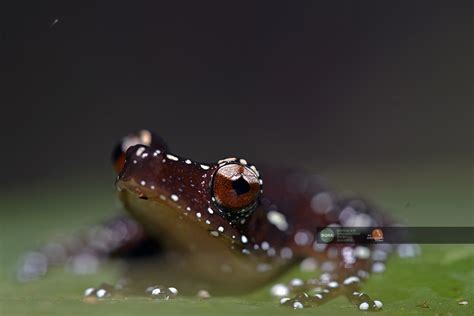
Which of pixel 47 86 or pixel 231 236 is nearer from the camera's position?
pixel 231 236

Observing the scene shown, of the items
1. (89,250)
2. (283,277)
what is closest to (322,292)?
(283,277)

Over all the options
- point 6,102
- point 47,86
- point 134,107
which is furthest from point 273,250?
point 134,107

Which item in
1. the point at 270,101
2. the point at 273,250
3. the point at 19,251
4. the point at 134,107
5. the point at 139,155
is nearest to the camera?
the point at 139,155

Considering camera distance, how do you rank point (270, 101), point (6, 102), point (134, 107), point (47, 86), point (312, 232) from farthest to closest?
point (134, 107), point (270, 101), point (47, 86), point (6, 102), point (312, 232)

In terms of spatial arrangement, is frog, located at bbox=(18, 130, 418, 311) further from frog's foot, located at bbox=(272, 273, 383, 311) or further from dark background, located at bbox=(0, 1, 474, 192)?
dark background, located at bbox=(0, 1, 474, 192)

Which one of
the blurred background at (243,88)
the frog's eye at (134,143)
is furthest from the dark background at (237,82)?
the frog's eye at (134,143)

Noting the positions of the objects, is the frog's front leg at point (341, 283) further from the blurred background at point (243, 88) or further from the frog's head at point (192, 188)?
the blurred background at point (243, 88)

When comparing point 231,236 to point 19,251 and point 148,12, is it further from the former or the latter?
point 148,12

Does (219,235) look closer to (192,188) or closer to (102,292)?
(192,188)
